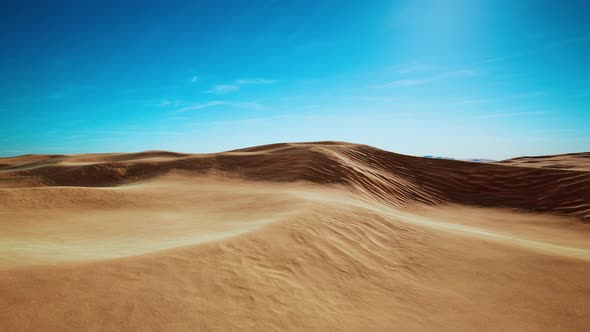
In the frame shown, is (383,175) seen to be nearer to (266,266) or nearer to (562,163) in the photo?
(266,266)

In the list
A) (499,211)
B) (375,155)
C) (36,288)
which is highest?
(375,155)

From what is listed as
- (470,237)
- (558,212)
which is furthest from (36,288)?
(558,212)

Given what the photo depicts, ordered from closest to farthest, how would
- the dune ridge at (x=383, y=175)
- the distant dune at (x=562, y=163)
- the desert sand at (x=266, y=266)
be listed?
the desert sand at (x=266, y=266) → the dune ridge at (x=383, y=175) → the distant dune at (x=562, y=163)

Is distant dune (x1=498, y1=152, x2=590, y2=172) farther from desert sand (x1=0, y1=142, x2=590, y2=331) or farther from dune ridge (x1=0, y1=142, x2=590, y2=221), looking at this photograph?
desert sand (x1=0, y1=142, x2=590, y2=331)

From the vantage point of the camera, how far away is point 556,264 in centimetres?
559

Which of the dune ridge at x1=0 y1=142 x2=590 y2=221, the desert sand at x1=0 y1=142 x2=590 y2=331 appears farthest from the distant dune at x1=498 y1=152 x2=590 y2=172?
the desert sand at x1=0 y1=142 x2=590 y2=331

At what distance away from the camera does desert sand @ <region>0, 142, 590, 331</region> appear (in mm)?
3160

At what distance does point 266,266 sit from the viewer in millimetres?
4469

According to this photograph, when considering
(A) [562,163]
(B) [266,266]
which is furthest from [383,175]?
(A) [562,163]

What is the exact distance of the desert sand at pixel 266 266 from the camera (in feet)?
10.4

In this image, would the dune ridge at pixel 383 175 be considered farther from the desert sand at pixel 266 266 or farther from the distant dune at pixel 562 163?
the distant dune at pixel 562 163

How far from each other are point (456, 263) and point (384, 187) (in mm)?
8488

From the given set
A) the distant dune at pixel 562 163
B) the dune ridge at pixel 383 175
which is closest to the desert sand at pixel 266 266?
the dune ridge at pixel 383 175

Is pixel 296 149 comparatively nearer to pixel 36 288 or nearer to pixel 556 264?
pixel 556 264
